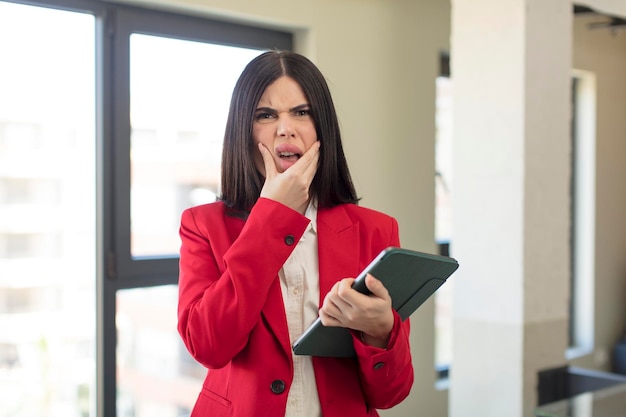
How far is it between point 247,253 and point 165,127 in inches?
87.3

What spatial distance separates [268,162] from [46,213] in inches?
74.4

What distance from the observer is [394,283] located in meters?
1.16

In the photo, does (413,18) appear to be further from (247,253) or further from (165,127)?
(247,253)

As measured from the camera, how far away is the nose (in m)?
1.28

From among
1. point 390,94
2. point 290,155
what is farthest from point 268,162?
point 390,94

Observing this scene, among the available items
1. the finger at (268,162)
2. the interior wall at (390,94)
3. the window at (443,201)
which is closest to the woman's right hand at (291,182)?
the finger at (268,162)

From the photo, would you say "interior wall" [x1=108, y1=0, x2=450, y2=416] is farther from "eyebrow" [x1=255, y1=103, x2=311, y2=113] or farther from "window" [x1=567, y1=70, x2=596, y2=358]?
"eyebrow" [x1=255, y1=103, x2=311, y2=113]

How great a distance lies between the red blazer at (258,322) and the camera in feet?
3.84

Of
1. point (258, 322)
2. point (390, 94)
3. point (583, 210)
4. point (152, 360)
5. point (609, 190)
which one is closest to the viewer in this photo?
point (258, 322)

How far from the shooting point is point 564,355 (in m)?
3.36

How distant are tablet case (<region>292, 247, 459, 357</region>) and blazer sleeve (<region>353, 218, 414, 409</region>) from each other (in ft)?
0.10

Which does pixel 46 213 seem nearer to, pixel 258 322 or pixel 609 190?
pixel 258 322

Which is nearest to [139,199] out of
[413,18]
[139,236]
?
[139,236]

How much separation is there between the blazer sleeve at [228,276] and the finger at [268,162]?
2.4 inches
